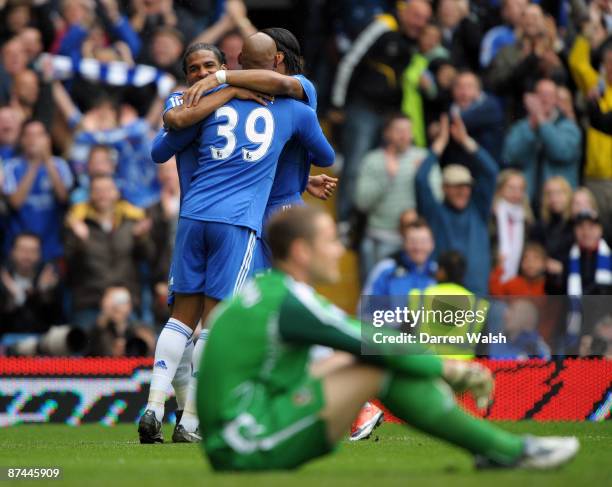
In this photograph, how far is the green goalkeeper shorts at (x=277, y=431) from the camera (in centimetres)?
509

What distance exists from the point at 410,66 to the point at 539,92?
4.48ft

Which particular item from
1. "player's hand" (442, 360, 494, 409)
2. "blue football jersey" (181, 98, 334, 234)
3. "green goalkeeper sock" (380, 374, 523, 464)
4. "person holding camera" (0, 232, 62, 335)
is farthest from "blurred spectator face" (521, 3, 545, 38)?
"green goalkeeper sock" (380, 374, 523, 464)

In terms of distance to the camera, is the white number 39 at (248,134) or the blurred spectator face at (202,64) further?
the blurred spectator face at (202,64)

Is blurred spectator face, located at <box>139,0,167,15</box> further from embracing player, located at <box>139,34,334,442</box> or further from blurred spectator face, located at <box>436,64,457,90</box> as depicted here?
embracing player, located at <box>139,34,334,442</box>

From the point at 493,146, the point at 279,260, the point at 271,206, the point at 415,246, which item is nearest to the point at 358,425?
the point at 271,206

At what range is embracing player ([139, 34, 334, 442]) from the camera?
315 inches

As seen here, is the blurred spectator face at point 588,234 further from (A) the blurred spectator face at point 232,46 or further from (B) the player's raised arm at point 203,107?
(B) the player's raised arm at point 203,107

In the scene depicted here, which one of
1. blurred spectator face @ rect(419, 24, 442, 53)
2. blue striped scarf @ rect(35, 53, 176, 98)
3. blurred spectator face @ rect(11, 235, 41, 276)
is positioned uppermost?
blurred spectator face @ rect(419, 24, 442, 53)

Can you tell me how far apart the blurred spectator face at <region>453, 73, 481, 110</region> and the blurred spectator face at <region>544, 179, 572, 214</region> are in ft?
3.83

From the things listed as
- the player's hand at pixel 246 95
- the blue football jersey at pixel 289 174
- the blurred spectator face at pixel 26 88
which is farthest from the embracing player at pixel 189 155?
the blurred spectator face at pixel 26 88

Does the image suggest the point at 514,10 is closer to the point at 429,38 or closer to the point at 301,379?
the point at 429,38

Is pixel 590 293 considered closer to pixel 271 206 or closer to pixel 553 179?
pixel 553 179

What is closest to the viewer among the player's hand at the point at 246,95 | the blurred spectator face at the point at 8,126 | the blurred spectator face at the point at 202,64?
the player's hand at the point at 246,95

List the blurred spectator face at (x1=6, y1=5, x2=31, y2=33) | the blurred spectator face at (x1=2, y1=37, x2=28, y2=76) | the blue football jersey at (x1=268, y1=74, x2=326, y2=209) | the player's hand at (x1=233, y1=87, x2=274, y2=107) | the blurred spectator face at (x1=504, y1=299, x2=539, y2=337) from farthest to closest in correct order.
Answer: the blurred spectator face at (x1=6, y1=5, x2=31, y2=33)
the blurred spectator face at (x1=2, y1=37, x2=28, y2=76)
the blurred spectator face at (x1=504, y1=299, x2=539, y2=337)
the blue football jersey at (x1=268, y1=74, x2=326, y2=209)
the player's hand at (x1=233, y1=87, x2=274, y2=107)
